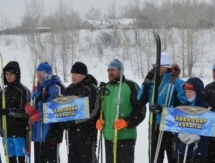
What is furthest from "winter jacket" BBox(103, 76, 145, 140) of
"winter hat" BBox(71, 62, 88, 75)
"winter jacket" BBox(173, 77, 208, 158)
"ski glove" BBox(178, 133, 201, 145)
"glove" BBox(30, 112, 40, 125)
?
"glove" BBox(30, 112, 40, 125)

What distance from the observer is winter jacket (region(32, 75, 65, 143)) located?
167 inches

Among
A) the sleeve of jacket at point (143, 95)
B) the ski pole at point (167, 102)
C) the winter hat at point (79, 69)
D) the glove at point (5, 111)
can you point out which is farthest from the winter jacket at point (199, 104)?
the glove at point (5, 111)

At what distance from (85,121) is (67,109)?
271 mm

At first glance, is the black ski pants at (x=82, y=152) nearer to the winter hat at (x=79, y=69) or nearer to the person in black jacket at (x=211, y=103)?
the winter hat at (x=79, y=69)

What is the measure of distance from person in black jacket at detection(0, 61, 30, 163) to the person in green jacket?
110 centimetres

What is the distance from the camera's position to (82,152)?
13.7 feet

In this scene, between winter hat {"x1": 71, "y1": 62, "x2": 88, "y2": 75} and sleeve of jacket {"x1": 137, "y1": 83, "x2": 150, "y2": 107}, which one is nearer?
sleeve of jacket {"x1": 137, "y1": 83, "x2": 150, "y2": 107}

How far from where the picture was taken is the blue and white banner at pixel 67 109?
4.05 meters

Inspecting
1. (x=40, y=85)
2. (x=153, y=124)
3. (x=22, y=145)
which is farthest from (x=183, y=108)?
(x=22, y=145)

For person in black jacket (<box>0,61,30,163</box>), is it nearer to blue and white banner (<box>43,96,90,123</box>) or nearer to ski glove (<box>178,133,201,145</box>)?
blue and white banner (<box>43,96,90,123</box>)

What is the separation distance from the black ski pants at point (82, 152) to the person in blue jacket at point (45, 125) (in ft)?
0.63

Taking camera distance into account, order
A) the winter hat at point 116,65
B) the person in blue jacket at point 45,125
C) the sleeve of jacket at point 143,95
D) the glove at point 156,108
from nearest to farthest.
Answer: the glove at point 156,108, the sleeve of jacket at point 143,95, the winter hat at point 116,65, the person in blue jacket at point 45,125

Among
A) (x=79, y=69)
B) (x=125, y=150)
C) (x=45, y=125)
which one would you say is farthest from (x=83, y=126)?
(x=79, y=69)

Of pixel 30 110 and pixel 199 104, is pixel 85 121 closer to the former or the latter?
pixel 30 110
